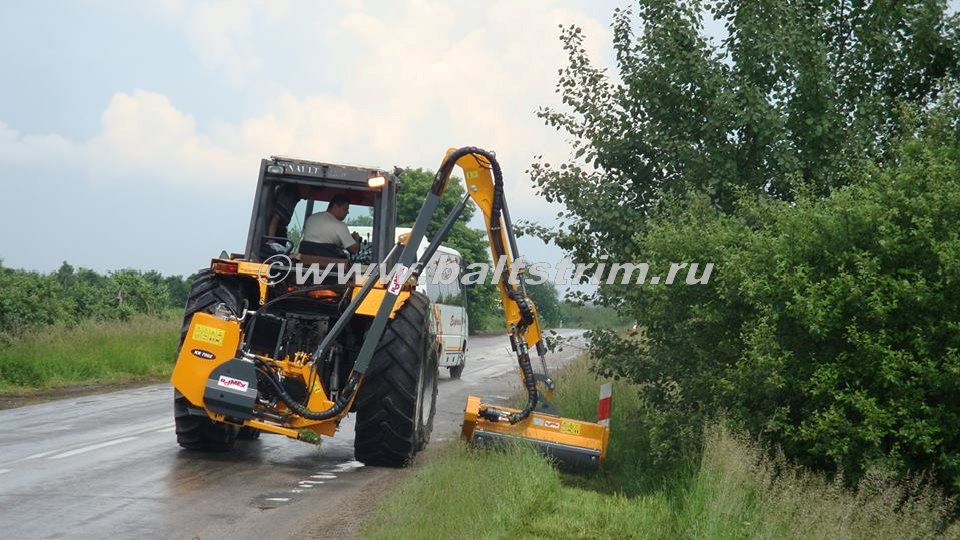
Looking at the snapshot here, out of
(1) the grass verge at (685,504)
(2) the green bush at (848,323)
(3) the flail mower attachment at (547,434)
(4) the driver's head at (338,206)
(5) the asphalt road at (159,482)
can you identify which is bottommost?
(5) the asphalt road at (159,482)

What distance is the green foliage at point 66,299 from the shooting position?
30.5 meters

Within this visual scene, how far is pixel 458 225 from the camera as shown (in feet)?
181

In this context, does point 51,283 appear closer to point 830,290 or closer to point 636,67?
point 636,67

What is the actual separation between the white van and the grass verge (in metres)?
11.8

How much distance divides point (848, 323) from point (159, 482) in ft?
20.4

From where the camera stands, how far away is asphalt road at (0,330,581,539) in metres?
8.84

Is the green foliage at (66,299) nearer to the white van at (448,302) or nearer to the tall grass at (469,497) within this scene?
the white van at (448,302)

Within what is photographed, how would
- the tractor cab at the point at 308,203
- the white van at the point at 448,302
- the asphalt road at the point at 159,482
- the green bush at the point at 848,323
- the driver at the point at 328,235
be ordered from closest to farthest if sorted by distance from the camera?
1. the asphalt road at the point at 159,482
2. the green bush at the point at 848,323
3. the driver at the point at 328,235
4. the tractor cab at the point at 308,203
5. the white van at the point at 448,302

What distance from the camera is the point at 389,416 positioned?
12250mm

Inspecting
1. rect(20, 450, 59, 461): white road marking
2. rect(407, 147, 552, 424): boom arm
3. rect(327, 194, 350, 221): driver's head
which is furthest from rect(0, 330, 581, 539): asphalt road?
rect(327, 194, 350, 221): driver's head

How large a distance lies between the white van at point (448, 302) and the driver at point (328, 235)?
8595mm

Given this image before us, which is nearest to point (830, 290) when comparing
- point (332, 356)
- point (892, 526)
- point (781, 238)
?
point (781, 238)

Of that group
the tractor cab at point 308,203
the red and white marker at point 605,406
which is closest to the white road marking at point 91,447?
the tractor cab at point 308,203

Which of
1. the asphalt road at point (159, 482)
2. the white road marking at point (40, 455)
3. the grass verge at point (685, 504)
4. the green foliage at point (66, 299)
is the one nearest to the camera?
the grass verge at point (685, 504)
